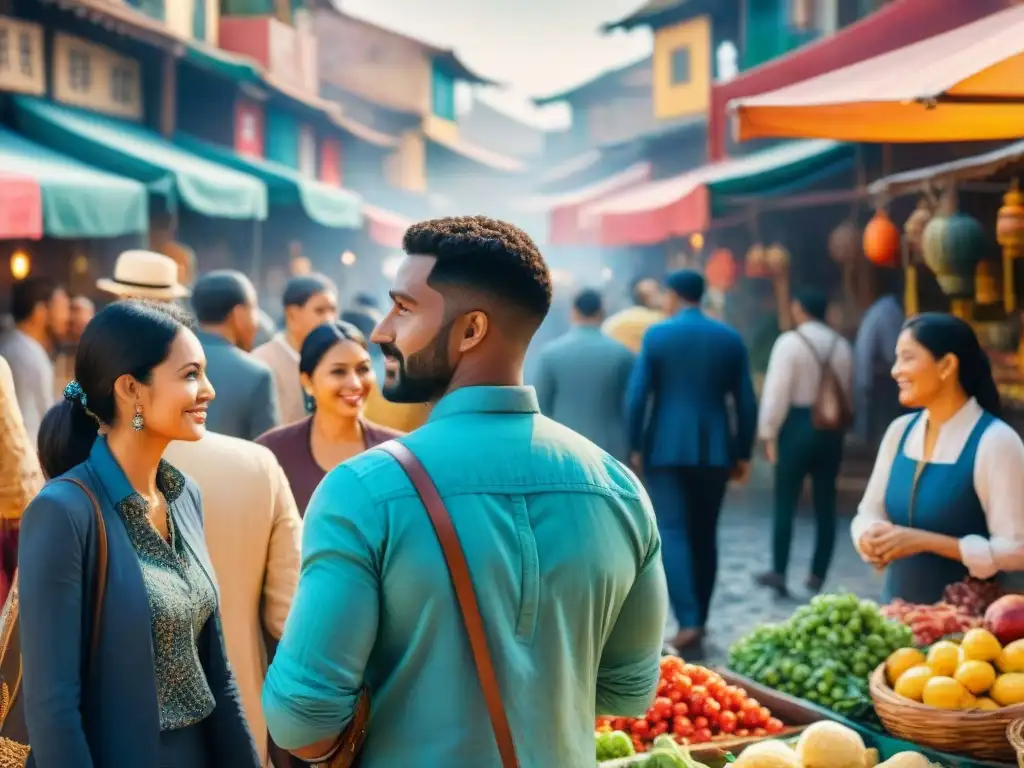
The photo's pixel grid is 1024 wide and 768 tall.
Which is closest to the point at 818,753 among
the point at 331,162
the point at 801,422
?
the point at 801,422

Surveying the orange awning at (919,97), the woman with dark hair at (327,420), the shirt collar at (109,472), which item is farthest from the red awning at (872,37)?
the shirt collar at (109,472)

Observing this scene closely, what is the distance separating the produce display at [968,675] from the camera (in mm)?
4625

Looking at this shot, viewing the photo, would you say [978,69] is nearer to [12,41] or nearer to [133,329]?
[133,329]

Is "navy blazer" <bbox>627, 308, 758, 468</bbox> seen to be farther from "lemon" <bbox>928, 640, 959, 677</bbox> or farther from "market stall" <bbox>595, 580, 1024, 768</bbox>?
"lemon" <bbox>928, 640, 959, 677</bbox>

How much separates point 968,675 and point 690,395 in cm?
390

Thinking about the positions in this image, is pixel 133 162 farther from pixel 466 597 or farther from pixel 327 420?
pixel 466 597

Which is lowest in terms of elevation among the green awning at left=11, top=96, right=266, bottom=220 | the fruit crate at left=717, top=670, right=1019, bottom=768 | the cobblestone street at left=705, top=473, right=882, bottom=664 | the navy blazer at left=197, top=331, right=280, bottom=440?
the cobblestone street at left=705, top=473, right=882, bottom=664

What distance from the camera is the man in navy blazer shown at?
8375 mm

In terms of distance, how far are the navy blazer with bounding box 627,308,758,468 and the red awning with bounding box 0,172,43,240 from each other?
14.5ft

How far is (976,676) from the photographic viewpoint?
183 inches

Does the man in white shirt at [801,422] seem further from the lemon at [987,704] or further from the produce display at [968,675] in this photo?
the lemon at [987,704]

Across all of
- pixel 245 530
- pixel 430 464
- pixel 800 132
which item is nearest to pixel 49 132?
pixel 800 132

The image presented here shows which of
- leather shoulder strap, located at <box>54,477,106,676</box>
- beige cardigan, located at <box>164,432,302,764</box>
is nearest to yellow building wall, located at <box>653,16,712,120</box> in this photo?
beige cardigan, located at <box>164,432,302,764</box>

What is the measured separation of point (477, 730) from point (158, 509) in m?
1.23
